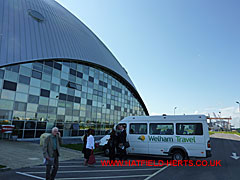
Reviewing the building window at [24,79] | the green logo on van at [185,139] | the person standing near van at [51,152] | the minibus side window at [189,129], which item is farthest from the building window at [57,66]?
the person standing near van at [51,152]

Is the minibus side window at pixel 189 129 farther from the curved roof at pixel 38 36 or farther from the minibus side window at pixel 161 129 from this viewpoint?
the curved roof at pixel 38 36

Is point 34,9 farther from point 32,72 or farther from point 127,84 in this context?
point 127,84

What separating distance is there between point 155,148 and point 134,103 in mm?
30876

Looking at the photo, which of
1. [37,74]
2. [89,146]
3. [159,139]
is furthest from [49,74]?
[159,139]

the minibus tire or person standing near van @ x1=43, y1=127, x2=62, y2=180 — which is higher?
person standing near van @ x1=43, y1=127, x2=62, y2=180

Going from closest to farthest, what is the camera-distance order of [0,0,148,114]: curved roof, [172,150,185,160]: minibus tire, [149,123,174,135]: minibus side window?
[172,150,185,160]: minibus tire, [149,123,174,135]: minibus side window, [0,0,148,114]: curved roof

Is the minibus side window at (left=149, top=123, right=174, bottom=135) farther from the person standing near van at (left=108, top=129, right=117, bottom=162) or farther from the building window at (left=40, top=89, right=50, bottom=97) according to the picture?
the building window at (left=40, top=89, right=50, bottom=97)

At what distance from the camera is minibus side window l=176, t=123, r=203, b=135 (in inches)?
365

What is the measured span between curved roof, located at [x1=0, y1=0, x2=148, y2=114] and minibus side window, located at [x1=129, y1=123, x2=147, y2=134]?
13.1m

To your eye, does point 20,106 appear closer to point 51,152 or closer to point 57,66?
point 57,66

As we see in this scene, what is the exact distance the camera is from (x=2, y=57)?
15.8 metres

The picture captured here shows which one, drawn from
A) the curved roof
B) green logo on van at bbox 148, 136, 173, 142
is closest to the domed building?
the curved roof

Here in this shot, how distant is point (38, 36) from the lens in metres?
20.3

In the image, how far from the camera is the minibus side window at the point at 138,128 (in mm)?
10688
